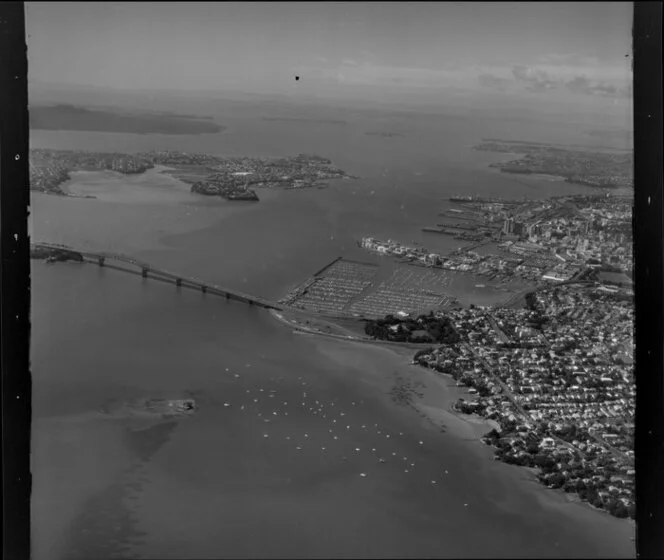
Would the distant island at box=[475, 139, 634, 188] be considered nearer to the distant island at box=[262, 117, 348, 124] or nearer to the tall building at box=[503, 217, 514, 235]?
the tall building at box=[503, 217, 514, 235]

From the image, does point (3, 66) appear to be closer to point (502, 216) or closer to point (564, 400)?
point (502, 216)

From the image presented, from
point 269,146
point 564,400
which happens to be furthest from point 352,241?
point 564,400

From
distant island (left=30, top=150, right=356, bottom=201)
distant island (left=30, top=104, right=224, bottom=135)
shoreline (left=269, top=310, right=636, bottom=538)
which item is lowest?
shoreline (left=269, top=310, right=636, bottom=538)

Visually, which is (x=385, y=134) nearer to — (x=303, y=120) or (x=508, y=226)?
(x=303, y=120)

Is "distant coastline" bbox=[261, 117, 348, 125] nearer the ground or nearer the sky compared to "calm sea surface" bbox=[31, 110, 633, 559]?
nearer the sky

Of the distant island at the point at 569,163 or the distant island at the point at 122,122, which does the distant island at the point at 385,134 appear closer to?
the distant island at the point at 569,163

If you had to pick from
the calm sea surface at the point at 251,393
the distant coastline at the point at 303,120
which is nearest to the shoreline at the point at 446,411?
the calm sea surface at the point at 251,393

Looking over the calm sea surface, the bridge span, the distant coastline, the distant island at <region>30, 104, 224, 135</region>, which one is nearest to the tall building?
the calm sea surface
